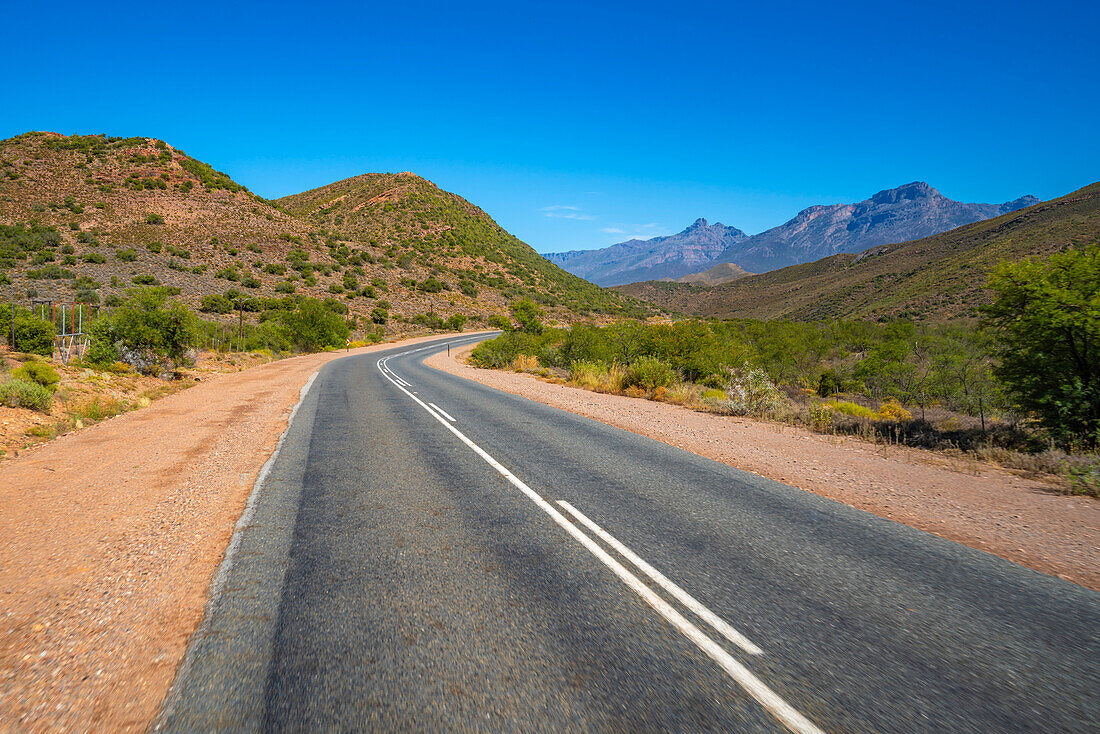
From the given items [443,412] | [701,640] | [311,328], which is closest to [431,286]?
[311,328]

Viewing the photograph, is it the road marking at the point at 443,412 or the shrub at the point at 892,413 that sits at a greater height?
the shrub at the point at 892,413

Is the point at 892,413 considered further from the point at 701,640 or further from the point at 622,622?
the point at 622,622

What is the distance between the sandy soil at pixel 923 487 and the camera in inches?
178

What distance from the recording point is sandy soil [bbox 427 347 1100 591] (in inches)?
178

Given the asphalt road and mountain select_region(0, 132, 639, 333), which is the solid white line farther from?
mountain select_region(0, 132, 639, 333)

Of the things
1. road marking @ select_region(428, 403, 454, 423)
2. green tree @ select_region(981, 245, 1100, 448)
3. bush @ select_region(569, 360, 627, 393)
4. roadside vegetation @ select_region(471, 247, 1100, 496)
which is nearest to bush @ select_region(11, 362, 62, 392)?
road marking @ select_region(428, 403, 454, 423)

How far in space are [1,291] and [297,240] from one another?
105 feet

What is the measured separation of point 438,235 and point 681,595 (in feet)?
278

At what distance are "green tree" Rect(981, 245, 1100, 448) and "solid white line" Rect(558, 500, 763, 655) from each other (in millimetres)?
7745

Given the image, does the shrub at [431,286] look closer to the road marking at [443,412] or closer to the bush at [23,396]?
the road marking at [443,412]

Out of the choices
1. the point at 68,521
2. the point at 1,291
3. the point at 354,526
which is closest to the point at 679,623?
the point at 354,526

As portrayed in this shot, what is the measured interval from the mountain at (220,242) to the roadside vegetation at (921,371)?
116 feet

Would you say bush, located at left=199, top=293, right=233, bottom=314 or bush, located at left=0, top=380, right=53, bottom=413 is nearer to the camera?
bush, located at left=0, top=380, right=53, bottom=413

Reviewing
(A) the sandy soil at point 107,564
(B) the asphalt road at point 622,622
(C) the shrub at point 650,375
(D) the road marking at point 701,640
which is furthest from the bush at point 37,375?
(C) the shrub at point 650,375
